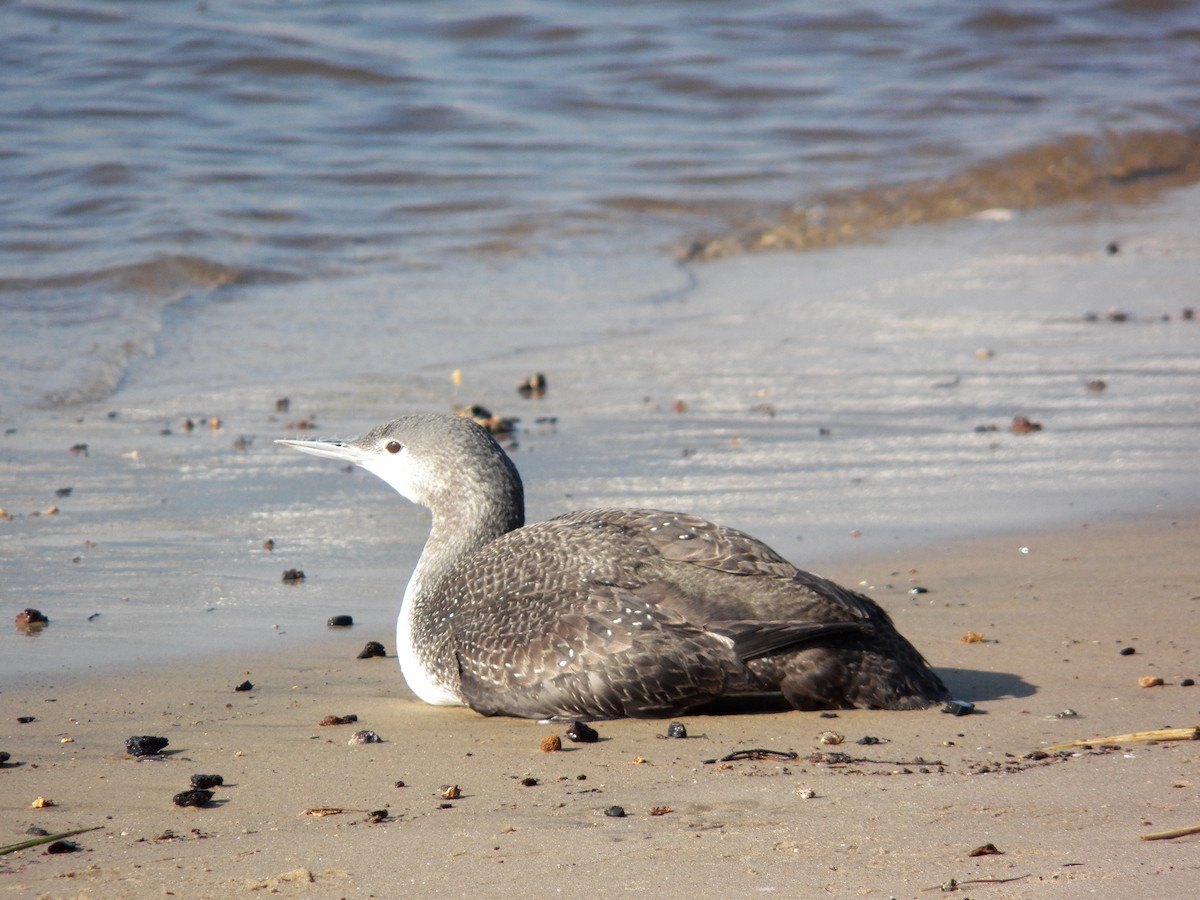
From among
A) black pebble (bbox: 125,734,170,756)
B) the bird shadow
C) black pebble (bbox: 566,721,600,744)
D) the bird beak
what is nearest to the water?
the bird beak

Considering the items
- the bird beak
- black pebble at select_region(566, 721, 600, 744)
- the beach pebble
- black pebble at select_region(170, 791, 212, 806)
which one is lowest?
black pebble at select_region(566, 721, 600, 744)

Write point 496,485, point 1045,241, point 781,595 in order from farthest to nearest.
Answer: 1. point 1045,241
2. point 496,485
3. point 781,595

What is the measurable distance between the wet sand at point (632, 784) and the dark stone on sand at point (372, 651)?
2 centimetres

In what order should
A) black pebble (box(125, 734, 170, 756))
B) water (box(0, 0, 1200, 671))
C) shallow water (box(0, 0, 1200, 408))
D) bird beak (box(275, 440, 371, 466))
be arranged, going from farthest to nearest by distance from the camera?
shallow water (box(0, 0, 1200, 408)) → water (box(0, 0, 1200, 671)) → bird beak (box(275, 440, 371, 466)) → black pebble (box(125, 734, 170, 756))

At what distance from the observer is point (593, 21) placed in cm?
2170

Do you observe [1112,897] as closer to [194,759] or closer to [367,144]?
[194,759]

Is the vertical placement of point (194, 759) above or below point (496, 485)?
below

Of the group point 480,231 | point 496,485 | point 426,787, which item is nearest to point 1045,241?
point 480,231

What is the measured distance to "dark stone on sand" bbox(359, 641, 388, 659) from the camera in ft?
17.1

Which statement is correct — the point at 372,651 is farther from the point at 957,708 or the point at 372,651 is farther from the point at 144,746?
the point at 957,708

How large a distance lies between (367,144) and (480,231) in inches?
136

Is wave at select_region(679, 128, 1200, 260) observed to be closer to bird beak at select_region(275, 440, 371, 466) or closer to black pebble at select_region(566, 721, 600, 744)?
bird beak at select_region(275, 440, 371, 466)

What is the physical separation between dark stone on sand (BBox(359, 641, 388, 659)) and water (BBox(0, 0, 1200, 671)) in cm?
43

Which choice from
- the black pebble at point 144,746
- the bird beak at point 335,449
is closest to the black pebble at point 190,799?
the black pebble at point 144,746
